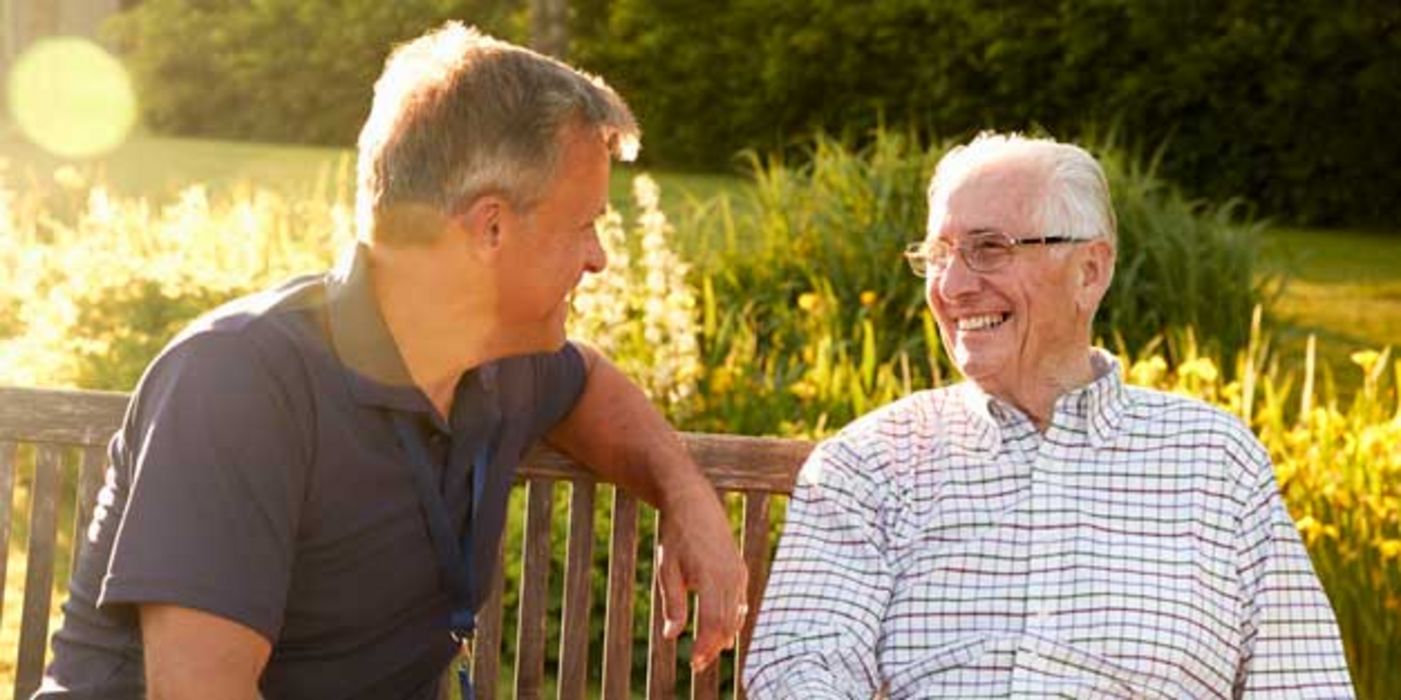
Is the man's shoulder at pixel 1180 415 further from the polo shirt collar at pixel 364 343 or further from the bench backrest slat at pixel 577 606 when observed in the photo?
the polo shirt collar at pixel 364 343

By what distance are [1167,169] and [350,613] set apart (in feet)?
43.4

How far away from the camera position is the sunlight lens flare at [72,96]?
23.4 m

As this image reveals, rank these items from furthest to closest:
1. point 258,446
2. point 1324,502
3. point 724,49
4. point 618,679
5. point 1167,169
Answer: point 724,49 → point 1167,169 → point 1324,502 → point 618,679 → point 258,446

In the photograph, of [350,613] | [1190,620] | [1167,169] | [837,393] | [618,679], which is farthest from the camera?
[1167,169]

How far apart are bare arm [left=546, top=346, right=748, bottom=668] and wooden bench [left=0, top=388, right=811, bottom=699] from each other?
135mm

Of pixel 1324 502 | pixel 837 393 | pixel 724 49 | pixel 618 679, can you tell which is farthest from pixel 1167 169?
pixel 618 679

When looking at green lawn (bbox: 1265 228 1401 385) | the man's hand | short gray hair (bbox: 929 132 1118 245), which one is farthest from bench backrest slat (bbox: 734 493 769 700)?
green lawn (bbox: 1265 228 1401 385)

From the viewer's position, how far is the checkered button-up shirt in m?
3.30

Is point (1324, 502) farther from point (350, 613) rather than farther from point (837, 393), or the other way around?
point (350, 613)

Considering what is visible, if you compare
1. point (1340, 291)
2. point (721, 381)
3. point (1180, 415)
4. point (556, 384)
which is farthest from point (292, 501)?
point (1340, 291)

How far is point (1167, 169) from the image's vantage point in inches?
619

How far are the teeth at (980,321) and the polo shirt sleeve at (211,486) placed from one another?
982 millimetres

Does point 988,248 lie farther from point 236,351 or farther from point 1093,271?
point 236,351

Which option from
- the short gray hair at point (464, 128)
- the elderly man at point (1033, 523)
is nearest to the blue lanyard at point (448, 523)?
the short gray hair at point (464, 128)
